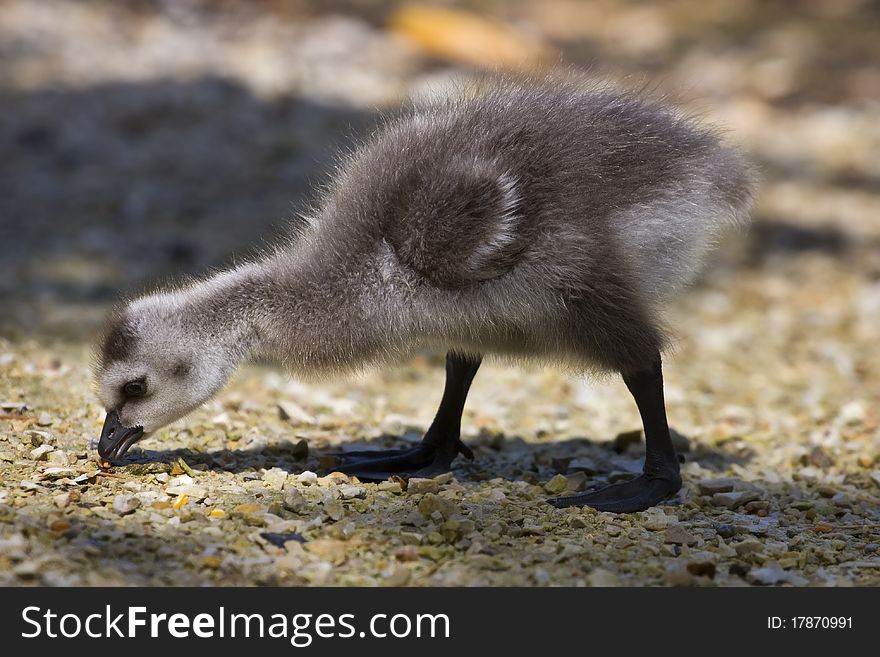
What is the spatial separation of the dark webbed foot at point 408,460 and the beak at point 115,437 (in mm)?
811

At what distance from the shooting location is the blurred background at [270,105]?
7.59 meters

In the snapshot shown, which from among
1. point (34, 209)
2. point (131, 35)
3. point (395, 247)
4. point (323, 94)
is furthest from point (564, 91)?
point (131, 35)

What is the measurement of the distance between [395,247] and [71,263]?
3.99m

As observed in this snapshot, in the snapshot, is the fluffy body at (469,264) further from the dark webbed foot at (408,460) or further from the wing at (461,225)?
the dark webbed foot at (408,460)

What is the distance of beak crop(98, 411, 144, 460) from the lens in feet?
13.0

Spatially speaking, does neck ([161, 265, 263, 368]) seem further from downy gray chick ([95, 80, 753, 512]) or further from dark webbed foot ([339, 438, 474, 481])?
dark webbed foot ([339, 438, 474, 481])

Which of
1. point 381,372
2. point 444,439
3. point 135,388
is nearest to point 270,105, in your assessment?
point 381,372

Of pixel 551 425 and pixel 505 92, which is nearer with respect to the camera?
pixel 505 92

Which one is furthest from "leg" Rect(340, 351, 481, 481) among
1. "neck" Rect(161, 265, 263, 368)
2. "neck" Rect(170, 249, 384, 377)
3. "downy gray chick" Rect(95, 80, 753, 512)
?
"neck" Rect(161, 265, 263, 368)

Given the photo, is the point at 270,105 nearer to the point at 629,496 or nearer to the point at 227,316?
the point at 227,316

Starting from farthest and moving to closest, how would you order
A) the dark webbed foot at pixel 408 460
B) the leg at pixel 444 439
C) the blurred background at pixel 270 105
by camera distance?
1. the blurred background at pixel 270 105
2. the leg at pixel 444 439
3. the dark webbed foot at pixel 408 460

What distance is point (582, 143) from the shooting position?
3.99m

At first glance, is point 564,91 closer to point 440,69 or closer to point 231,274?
point 231,274
